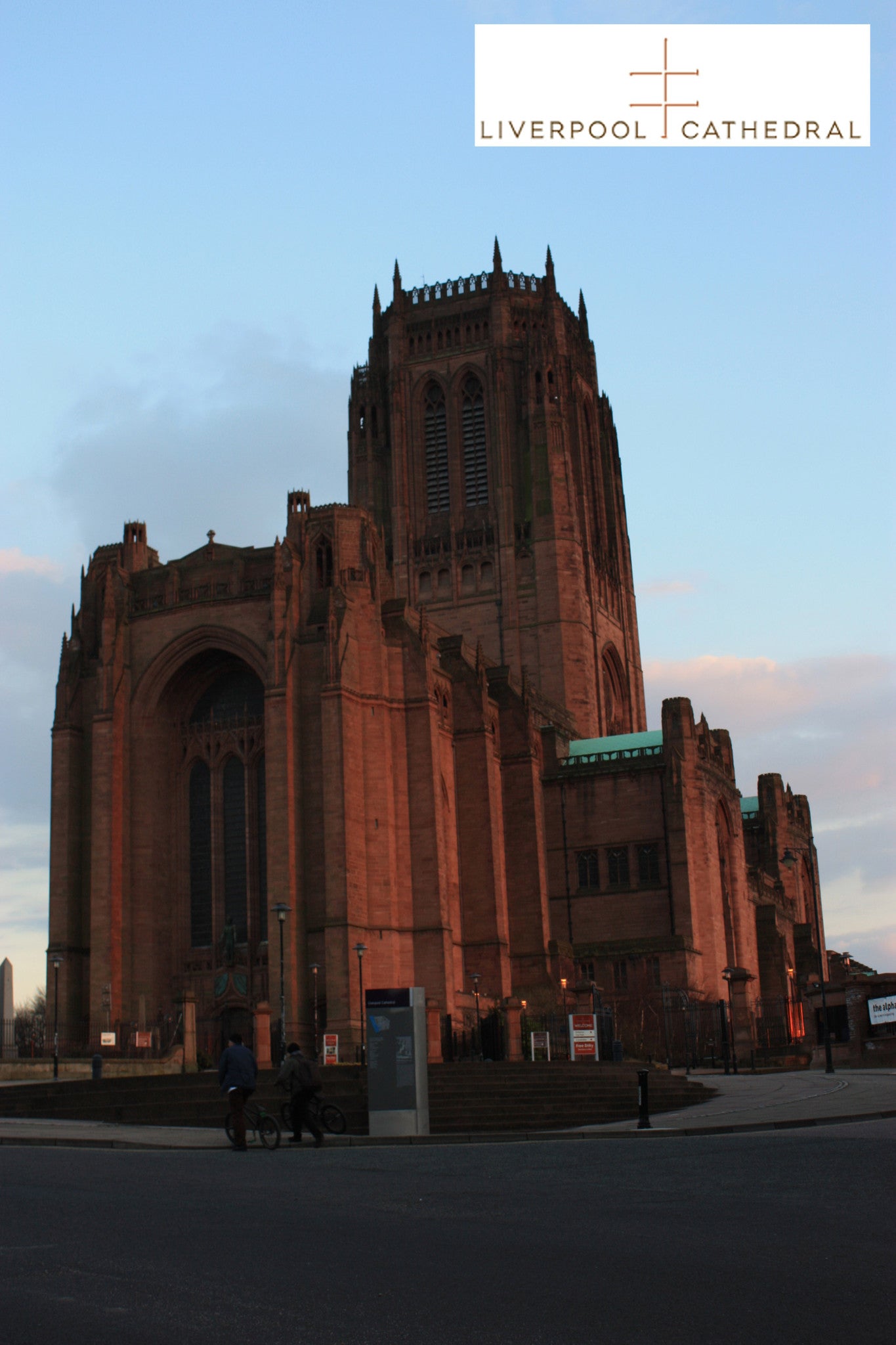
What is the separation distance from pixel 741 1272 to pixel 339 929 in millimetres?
39222

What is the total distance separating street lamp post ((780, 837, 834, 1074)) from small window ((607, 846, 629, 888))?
6.19m

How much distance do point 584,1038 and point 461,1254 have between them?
26700 mm

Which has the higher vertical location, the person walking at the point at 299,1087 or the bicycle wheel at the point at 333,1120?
the person walking at the point at 299,1087

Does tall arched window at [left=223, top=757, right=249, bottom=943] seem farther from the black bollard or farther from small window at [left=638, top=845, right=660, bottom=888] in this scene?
the black bollard

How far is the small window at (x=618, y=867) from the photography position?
59.3m

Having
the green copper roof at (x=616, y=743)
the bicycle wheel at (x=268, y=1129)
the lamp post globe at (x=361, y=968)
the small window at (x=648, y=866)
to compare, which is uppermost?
the green copper roof at (x=616, y=743)

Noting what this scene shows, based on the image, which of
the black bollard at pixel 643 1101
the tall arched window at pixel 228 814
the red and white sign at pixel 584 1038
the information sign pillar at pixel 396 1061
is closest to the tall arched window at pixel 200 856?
the tall arched window at pixel 228 814

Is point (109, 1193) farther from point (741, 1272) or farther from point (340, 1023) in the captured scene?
point (340, 1023)

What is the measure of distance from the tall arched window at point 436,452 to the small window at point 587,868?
2733 centimetres

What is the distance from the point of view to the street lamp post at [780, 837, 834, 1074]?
37750 millimetres

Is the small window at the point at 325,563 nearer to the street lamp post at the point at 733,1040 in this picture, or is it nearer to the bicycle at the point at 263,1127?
the street lamp post at the point at 733,1040

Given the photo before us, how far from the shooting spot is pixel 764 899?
2879 inches

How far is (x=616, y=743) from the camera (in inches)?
2660

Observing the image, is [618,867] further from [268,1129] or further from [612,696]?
[268,1129]
